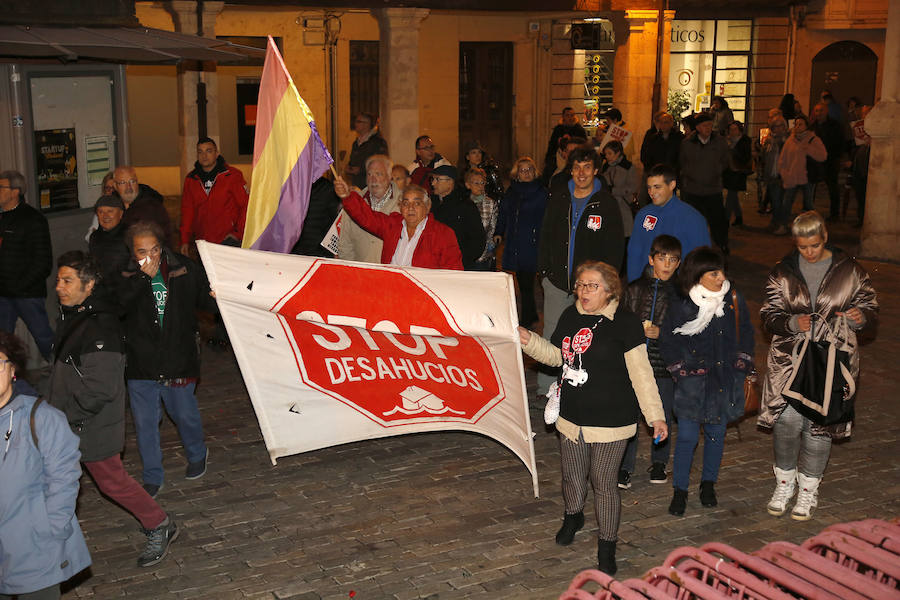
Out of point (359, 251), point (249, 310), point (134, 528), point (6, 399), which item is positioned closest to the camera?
point (6, 399)

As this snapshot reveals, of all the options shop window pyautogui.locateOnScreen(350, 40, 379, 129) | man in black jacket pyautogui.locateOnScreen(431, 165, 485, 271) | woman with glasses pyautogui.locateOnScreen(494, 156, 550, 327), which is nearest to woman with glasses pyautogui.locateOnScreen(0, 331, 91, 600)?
man in black jacket pyautogui.locateOnScreen(431, 165, 485, 271)

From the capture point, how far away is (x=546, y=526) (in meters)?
7.10

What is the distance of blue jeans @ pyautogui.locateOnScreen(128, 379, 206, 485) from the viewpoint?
7.34m

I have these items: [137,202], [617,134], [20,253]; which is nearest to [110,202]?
[137,202]

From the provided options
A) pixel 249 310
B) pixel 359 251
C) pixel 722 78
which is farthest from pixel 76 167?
pixel 722 78

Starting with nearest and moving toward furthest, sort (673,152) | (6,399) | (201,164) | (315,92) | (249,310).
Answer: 1. (6,399)
2. (249,310)
3. (201,164)
4. (673,152)
5. (315,92)

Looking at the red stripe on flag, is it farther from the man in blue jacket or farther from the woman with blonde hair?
the woman with blonde hair

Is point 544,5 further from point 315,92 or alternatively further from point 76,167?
point 76,167

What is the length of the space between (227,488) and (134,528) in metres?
0.82

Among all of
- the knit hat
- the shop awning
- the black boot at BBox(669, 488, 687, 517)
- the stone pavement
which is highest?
the shop awning

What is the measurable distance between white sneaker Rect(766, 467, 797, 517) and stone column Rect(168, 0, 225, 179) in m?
14.9

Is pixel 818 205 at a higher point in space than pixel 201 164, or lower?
lower

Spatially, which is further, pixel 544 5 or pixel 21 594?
pixel 544 5

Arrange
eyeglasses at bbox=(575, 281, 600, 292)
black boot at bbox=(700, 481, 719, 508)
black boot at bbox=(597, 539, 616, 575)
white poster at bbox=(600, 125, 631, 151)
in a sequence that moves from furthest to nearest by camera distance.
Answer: white poster at bbox=(600, 125, 631, 151) < black boot at bbox=(700, 481, 719, 508) < black boot at bbox=(597, 539, 616, 575) < eyeglasses at bbox=(575, 281, 600, 292)
